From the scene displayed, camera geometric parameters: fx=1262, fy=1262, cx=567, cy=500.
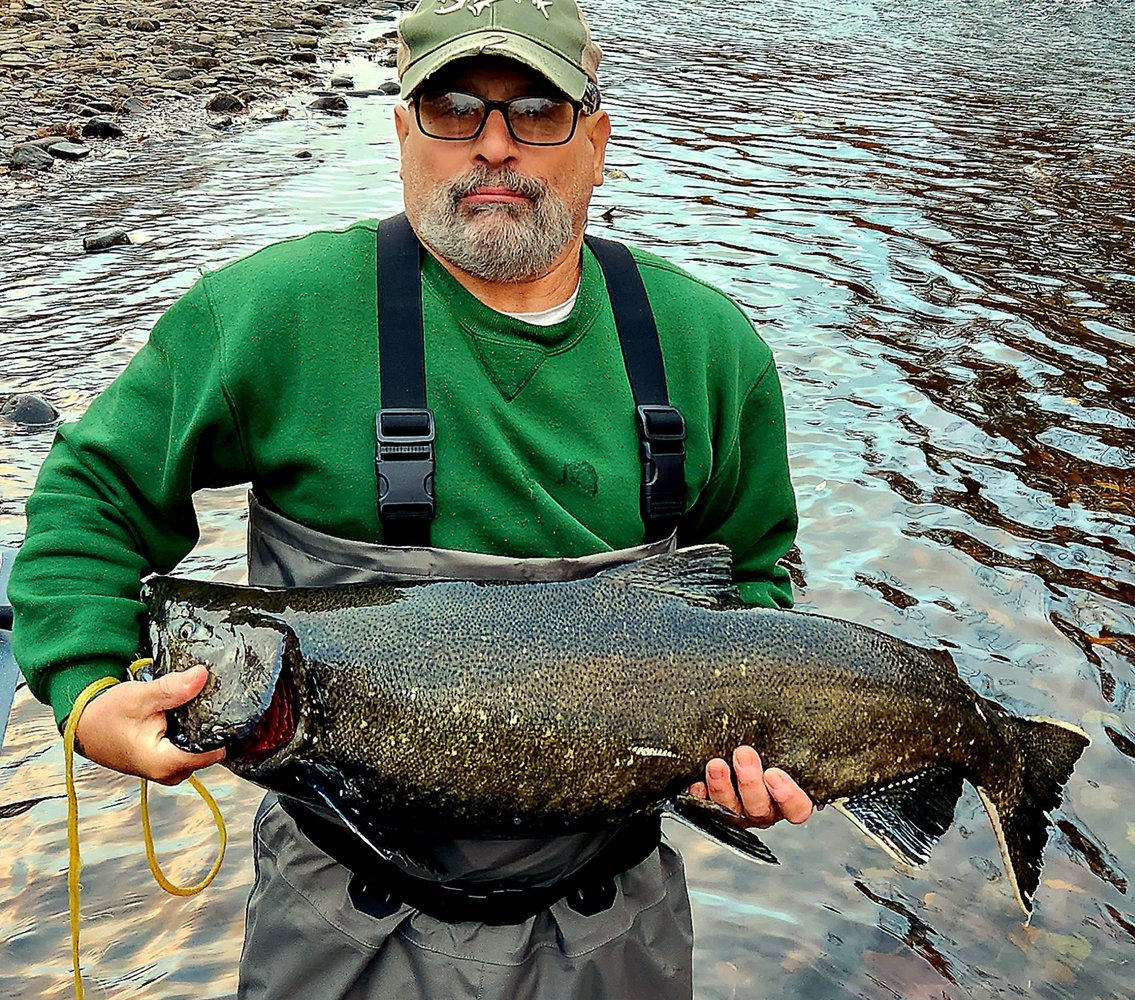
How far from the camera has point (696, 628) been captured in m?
2.64

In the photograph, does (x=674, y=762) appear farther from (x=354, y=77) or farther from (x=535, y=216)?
(x=354, y=77)

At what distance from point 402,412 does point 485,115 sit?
78 cm

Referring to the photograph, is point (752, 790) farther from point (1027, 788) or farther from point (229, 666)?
point (229, 666)

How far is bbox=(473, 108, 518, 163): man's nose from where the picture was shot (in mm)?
2936

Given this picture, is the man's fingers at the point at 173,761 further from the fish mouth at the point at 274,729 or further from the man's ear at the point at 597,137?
the man's ear at the point at 597,137

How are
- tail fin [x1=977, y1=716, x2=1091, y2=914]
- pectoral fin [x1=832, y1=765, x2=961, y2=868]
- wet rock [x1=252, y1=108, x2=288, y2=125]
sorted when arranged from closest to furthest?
pectoral fin [x1=832, y1=765, x2=961, y2=868] → tail fin [x1=977, y1=716, x2=1091, y2=914] → wet rock [x1=252, y1=108, x2=288, y2=125]

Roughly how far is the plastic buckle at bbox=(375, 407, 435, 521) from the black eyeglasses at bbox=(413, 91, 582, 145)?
0.76 metres

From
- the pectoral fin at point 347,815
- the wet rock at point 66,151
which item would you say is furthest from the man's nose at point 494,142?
the wet rock at point 66,151

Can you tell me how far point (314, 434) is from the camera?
8.83 ft

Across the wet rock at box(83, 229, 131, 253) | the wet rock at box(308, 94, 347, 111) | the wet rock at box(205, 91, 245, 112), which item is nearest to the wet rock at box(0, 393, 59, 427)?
the wet rock at box(83, 229, 131, 253)

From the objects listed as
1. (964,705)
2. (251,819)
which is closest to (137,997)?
(251,819)

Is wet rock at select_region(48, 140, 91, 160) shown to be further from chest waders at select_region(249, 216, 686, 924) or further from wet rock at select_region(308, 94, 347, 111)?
chest waders at select_region(249, 216, 686, 924)

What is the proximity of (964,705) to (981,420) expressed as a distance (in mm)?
5553

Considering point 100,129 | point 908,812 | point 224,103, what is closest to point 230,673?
point 908,812
